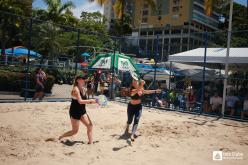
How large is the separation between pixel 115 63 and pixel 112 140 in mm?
7939

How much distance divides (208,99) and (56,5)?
→ 2811cm

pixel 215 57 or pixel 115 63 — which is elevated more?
pixel 215 57

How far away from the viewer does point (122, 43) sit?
15.9m

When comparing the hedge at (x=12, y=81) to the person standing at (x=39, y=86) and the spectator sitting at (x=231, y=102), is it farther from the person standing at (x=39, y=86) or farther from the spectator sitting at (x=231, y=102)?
the spectator sitting at (x=231, y=102)

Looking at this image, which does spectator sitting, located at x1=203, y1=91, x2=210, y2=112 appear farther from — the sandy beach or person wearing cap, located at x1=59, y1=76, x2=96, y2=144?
person wearing cap, located at x1=59, y1=76, x2=96, y2=144

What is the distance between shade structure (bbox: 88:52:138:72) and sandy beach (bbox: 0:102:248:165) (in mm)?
4372

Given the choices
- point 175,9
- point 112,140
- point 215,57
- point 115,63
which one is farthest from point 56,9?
point 175,9

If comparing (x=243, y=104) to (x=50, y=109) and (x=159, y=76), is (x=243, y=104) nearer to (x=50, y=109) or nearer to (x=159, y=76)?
(x=159, y=76)

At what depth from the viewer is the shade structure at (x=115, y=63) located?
1465cm

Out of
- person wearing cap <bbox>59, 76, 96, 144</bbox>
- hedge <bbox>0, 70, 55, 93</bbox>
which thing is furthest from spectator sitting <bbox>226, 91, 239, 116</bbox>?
hedge <bbox>0, 70, 55, 93</bbox>

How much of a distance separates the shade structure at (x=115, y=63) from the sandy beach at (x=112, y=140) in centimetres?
437

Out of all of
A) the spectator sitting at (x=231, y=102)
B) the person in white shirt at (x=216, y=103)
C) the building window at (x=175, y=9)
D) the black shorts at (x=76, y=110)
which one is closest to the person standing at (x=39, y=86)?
the black shorts at (x=76, y=110)

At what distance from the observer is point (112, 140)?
6.97m

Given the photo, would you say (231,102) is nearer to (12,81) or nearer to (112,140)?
(112,140)
